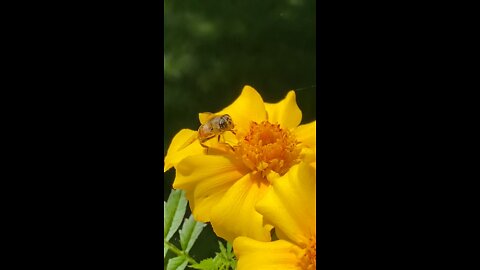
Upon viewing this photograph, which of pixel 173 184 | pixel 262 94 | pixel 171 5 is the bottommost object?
pixel 173 184

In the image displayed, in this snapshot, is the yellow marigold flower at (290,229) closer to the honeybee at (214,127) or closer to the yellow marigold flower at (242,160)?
the yellow marigold flower at (242,160)

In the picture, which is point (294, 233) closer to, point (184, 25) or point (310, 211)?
point (310, 211)

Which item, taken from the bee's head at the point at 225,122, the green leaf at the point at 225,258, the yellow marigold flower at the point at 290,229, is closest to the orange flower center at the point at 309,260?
the yellow marigold flower at the point at 290,229

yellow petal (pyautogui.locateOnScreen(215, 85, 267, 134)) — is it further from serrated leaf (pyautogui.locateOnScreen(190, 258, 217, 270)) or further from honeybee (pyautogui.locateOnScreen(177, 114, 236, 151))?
serrated leaf (pyautogui.locateOnScreen(190, 258, 217, 270))

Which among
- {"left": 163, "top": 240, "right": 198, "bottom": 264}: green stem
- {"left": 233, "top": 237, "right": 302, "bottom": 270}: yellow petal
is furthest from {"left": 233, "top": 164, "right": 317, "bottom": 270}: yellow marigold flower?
{"left": 163, "top": 240, "right": 198, "bottom": 264}: green stem

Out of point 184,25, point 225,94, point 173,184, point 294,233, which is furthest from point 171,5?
point 294,233
